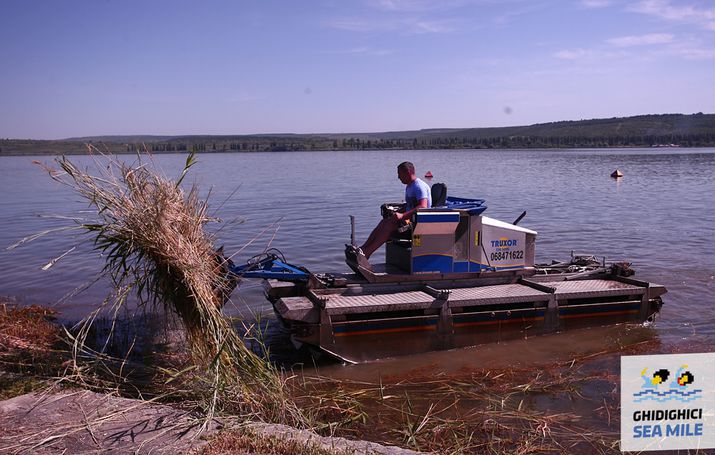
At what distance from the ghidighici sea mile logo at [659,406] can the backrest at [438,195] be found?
171 inches

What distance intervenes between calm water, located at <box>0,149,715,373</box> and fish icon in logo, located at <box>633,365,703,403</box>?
12.0ft

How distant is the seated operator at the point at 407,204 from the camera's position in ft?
30.4

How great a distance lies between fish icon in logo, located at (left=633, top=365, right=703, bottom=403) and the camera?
16.3 ft

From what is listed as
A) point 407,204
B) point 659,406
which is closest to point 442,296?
point 407,204

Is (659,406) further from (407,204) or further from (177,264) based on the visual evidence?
(407,204)

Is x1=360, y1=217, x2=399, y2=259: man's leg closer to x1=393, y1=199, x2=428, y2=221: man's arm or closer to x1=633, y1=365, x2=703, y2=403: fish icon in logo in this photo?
x1=393, y1=199, x2=428, y2=221: man's arm

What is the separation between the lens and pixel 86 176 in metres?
5.83

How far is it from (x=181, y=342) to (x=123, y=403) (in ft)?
7.69

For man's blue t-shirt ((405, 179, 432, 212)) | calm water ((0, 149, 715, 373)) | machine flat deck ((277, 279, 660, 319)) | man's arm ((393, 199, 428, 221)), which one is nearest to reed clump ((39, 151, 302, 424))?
calm water ((0, 149, 715, 373))

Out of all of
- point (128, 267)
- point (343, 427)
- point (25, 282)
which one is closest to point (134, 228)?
point (128, 267)

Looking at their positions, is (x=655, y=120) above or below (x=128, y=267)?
above

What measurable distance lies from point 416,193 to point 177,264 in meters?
4.39

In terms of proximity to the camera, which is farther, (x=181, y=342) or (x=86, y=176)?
(x=181, y=342)

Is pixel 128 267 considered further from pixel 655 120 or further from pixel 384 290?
pixel 655 120
